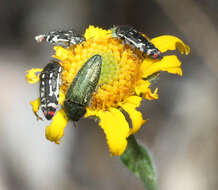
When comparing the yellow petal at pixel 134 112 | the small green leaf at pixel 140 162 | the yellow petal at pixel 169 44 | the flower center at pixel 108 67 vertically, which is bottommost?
the small green leaf at pixel 140 162

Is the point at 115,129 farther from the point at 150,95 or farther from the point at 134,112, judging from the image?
the point at 150,95

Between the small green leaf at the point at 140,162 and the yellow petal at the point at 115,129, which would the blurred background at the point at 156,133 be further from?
the yellow petal at the point at 115,129

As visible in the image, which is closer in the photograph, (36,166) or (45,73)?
(45,73)

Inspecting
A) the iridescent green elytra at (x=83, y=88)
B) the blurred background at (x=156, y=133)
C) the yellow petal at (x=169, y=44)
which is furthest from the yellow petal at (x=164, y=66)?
the blurred background at (x=156, y=133)

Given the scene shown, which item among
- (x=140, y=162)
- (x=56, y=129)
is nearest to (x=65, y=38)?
(x=56, y=129)

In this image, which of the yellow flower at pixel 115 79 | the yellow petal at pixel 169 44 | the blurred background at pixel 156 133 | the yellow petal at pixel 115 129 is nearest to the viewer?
the yellow petal at pixel 115 129

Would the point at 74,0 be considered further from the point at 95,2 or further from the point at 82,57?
the point at 82,57

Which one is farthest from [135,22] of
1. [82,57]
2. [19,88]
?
[82,57]
